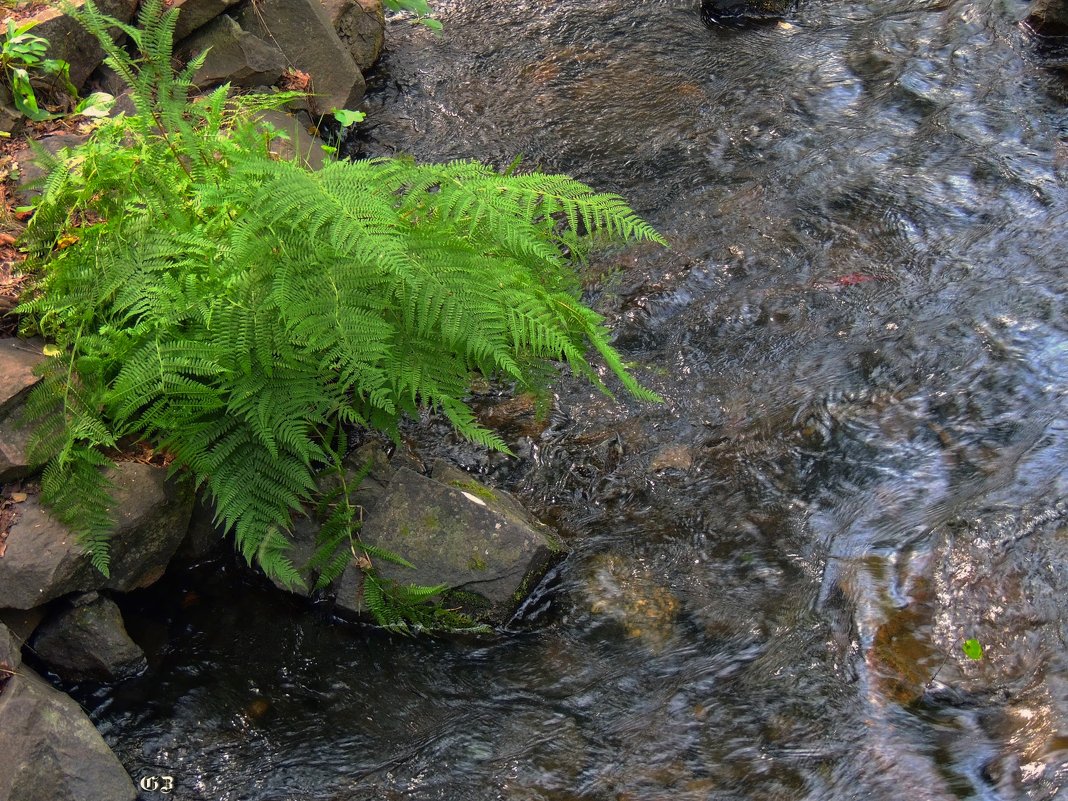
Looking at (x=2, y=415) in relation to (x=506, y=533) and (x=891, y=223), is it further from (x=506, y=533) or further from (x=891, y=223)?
(x=891, y=223)

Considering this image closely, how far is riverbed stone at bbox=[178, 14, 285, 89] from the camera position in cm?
619

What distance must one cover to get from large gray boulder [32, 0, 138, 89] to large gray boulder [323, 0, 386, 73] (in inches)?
63.7

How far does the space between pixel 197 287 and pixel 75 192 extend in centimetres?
92

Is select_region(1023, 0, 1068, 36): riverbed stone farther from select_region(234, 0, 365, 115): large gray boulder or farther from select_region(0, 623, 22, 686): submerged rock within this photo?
select_region(0, 623, 22, 686): submerged rock

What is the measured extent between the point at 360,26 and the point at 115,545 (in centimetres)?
484

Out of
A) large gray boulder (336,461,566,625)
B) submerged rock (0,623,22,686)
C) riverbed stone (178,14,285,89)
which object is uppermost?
riverbed stone (178,14,285,89)

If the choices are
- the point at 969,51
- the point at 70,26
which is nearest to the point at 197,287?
the point at 70,26

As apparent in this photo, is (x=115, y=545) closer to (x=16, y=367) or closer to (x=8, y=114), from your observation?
(x=16, y=367)

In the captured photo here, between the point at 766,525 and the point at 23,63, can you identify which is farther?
the point at 23,63

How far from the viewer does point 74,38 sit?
5.55 meters

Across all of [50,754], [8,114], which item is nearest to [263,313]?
[50,754]

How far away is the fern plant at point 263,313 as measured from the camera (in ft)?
11.5

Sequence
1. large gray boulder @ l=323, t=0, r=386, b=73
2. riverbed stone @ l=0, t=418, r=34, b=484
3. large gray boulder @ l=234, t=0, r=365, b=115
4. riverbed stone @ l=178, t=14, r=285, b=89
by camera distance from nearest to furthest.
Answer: riverbed stone @ l=0, t=418, r=34, b=484
riverbed stone @ l=178, t=14, r=285, b=89
large gray boulder @ l=234, t=0, r=365, b=115
large gray boulder @ l=323, t=0, r=386, b=73

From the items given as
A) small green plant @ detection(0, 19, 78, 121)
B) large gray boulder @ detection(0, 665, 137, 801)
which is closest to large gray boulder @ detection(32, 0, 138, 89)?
small green plant @ detection(0, 19, 78, 121)
